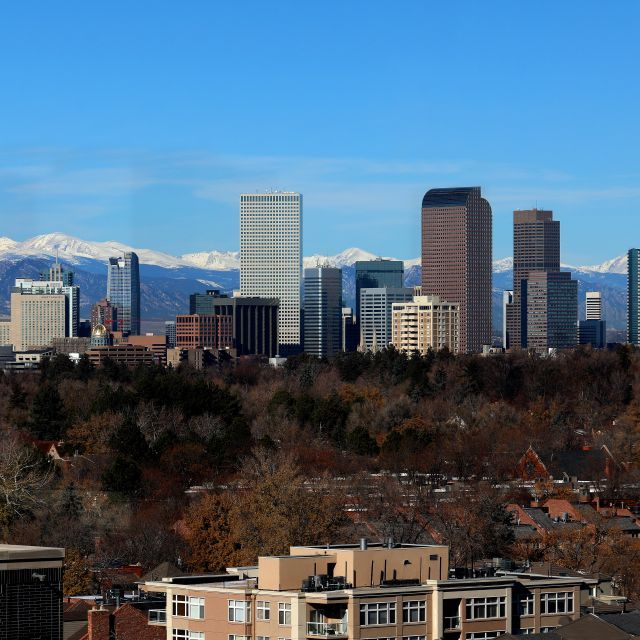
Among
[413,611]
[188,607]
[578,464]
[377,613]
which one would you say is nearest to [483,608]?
[413,611]

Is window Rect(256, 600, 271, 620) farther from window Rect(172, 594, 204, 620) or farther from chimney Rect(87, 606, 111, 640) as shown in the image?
chimney Rect(87, 606, 111, 640)

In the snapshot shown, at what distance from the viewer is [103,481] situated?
381ft

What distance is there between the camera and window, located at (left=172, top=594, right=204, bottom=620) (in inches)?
2215

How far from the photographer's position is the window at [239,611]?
54812 mm

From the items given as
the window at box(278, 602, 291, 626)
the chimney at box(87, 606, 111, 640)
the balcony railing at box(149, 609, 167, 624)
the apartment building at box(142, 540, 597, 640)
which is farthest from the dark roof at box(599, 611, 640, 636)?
the chimney at box(87, 606, 111, 640)

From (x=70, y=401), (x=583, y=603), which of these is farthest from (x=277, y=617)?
(x=70, y=401)

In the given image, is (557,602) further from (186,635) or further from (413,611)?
(186,635)

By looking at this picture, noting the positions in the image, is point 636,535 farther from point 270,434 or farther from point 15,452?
point 270,434

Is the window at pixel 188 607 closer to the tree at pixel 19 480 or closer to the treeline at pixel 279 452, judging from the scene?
the treeline at pixel 279 452

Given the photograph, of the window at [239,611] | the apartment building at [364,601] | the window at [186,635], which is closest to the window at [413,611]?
the apartment building at [364,601]

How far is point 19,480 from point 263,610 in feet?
182

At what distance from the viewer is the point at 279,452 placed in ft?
409

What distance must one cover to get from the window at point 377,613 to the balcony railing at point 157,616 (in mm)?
8188

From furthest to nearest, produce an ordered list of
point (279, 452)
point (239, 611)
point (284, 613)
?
point (279, 452) → point (239, 611) → point (284, 613)
